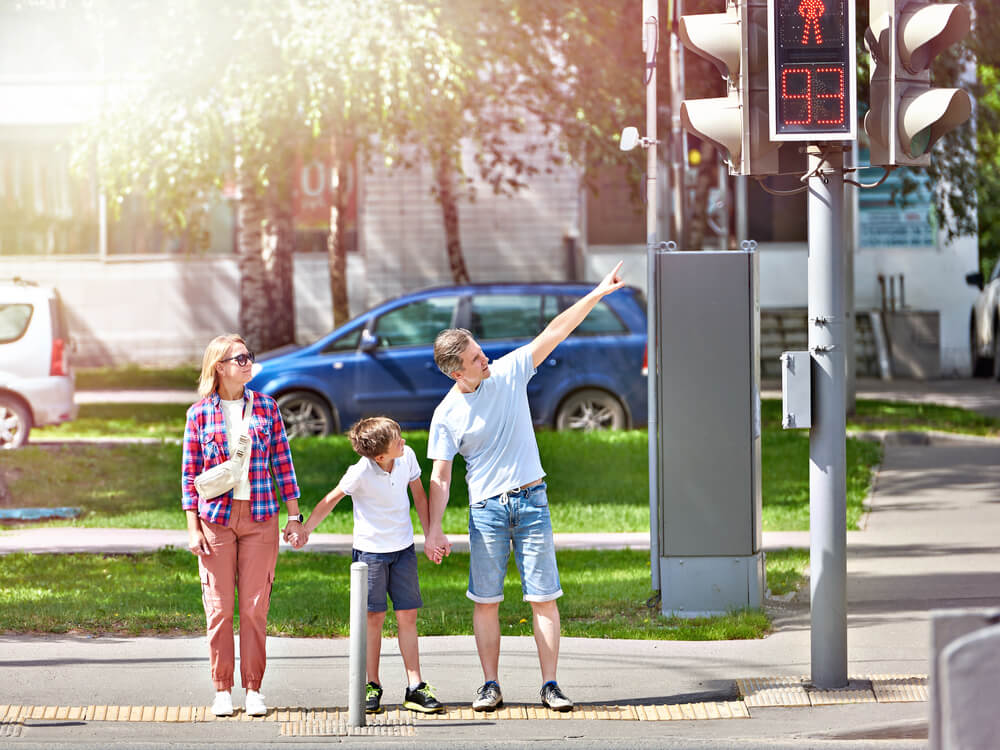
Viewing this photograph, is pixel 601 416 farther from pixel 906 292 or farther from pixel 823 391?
pixel 906 292

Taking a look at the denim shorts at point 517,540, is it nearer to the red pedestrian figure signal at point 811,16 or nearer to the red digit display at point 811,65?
the red digit display at point 811,65

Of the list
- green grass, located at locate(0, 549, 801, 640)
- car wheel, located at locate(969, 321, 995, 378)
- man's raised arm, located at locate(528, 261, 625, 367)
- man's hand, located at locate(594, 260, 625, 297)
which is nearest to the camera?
man's raised arm, located at locate(528, 261, 625, 367)

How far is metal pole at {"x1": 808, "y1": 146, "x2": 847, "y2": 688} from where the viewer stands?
6617mm

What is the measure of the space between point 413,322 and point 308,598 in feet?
26.1

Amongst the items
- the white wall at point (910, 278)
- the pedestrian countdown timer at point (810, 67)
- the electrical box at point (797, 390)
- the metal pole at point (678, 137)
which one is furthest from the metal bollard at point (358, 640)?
the white wall at point (910, 278)

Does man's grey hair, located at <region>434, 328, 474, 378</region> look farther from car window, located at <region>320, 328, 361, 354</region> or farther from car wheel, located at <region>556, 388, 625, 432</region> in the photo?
car window, located at <region>320, 328, 361, 354</region>

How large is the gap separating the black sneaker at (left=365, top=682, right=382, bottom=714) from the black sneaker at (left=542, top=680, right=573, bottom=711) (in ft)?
2.27

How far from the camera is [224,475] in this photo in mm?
6328

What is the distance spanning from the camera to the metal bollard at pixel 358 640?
5977mm

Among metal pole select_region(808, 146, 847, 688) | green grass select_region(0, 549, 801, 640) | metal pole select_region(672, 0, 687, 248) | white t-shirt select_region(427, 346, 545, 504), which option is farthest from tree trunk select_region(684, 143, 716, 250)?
white t-shirt select_region(427, 346, 545, 504)

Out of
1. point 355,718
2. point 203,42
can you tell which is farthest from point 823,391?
point 203,42

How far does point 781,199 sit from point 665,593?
806 inches

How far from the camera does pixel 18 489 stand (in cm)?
1372

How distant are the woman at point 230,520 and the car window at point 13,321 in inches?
422
